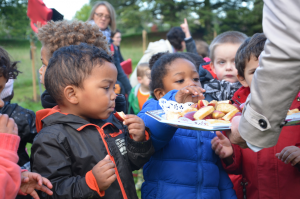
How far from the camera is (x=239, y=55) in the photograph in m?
2.37

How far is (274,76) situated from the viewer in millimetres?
1312

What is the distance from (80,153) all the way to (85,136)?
0.11 m

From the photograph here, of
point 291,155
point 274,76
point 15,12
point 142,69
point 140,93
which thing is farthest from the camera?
point 15,12

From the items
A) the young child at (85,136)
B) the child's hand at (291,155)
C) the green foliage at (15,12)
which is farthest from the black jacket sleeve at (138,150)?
the green foliage at (15,12)

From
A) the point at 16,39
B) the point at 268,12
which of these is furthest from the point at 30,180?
the point at 16,39

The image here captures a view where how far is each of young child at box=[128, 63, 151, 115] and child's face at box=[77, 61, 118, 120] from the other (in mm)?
3079

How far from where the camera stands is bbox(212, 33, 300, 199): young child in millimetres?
2092

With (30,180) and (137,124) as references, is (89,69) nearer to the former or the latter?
(137,124)

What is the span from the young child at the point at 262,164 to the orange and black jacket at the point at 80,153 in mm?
689

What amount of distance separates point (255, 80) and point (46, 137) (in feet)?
3.97

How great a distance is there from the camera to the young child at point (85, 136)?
1552 mm

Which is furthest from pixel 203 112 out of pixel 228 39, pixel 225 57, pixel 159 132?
pixel 228 39

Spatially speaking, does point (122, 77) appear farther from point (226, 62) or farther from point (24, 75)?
point (24, 75)

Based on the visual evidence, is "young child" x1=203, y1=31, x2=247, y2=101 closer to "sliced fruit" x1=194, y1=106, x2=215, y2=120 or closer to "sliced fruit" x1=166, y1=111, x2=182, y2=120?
"sliced fruit" x1=194, y1=106, x2=215, y2=120
